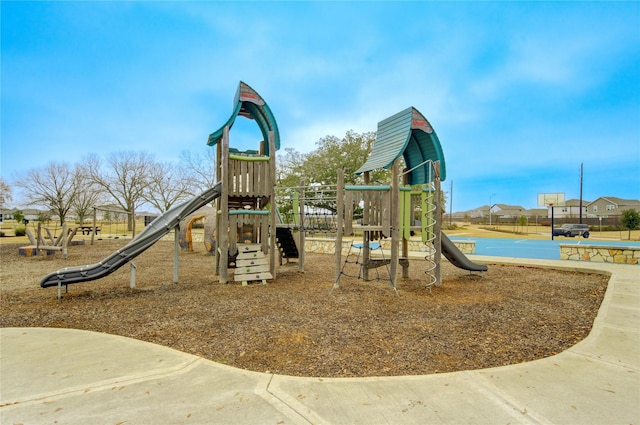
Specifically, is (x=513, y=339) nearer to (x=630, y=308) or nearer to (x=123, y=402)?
(x=630, y=308)

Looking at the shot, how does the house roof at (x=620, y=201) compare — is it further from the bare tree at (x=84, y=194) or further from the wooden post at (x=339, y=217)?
the bare tree at (x=84, y=194)

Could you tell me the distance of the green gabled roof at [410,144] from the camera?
7363mm

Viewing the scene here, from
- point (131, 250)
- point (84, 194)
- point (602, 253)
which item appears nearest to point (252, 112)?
point (131, 250)

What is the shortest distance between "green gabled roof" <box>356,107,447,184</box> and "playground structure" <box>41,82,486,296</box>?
21mm

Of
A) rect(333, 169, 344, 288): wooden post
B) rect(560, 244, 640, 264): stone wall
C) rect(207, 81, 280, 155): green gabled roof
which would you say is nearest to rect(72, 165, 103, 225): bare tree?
rect(207, 81, 280, 155): green gabled roof

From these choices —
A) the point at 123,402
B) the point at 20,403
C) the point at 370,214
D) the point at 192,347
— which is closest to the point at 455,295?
the point at 370,214

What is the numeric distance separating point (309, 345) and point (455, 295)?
3.78m

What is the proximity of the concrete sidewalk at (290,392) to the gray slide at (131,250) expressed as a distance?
315 cm

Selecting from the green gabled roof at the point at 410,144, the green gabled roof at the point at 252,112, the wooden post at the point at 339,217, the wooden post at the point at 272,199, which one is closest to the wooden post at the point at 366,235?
the wooden post at the point at 339,217

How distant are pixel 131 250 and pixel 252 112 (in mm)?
4468

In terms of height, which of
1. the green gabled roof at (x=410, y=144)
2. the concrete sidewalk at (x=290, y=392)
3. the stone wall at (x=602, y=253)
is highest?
the green gabled roof at (x=410, y=144)

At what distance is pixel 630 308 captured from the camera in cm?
540

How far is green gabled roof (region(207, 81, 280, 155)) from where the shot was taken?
27.7 feet

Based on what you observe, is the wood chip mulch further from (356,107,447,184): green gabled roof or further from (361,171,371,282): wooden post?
(356,107,447,184): green gabled roof
